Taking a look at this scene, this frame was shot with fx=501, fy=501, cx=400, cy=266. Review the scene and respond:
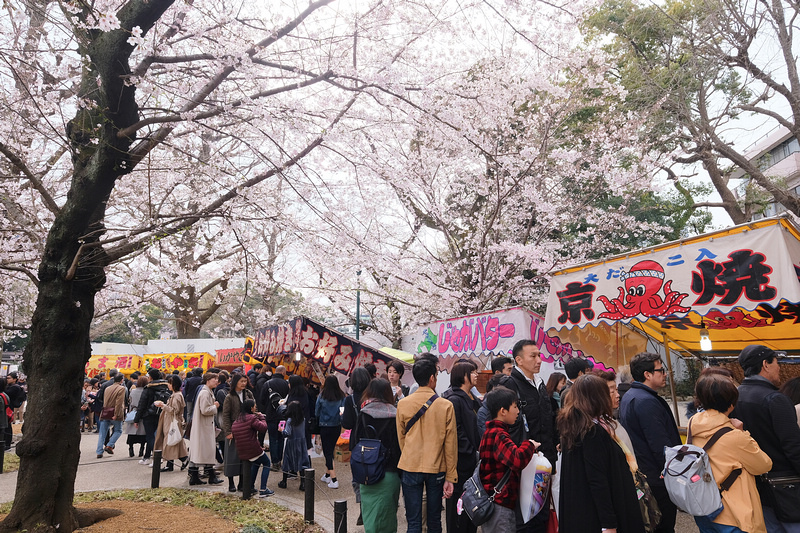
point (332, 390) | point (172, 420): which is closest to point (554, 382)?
point (332, 390)

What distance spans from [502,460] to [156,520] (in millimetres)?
5020

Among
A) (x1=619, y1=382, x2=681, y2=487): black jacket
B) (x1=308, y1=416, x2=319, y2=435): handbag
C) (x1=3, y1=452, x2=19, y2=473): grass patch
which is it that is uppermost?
(x1=619, y1=382, x2=681, y2=487): black jacket

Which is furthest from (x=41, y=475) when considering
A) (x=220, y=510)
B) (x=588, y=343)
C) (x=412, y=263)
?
(x=412, y=263)

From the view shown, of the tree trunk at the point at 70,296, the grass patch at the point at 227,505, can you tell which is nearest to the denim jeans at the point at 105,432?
the grass patch at the point at 227,505

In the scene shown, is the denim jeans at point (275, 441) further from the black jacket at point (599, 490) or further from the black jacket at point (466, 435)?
the black jacket at point (599, 490)

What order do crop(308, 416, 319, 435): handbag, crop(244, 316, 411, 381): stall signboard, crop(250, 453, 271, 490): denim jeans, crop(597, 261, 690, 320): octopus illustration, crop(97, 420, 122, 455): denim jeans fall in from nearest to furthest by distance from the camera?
1. crop(597, 261, 690, 320): octopus illustration
2. crop(250, 453, 271, 490): denim jeans
3. crop(308, 416, 319, 435): handbag
4. crop(244, 316, 411, 381): stall signboard
5. crop(97, 420, 122, 455): denim jeans

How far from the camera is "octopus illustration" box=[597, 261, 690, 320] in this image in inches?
226

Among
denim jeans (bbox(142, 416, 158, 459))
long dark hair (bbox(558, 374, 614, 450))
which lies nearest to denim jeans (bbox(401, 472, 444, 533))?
long dark hair (bbox(558, 374, 614, 450))

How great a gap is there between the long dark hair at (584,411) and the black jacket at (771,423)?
53.7 inches

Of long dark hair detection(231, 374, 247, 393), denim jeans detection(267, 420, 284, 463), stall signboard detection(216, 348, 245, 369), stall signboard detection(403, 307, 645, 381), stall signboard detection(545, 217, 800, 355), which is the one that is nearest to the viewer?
stall signboard detection(545, 217, 800, 355)

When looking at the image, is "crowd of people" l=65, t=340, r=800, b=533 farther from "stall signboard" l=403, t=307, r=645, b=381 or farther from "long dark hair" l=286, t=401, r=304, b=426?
"stall signboard" l=403, t=307, r=645, b=381

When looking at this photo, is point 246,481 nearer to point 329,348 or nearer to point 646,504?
point 329,348

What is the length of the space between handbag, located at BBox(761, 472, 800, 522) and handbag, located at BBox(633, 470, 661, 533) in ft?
3.03

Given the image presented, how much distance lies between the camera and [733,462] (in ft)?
12.0
